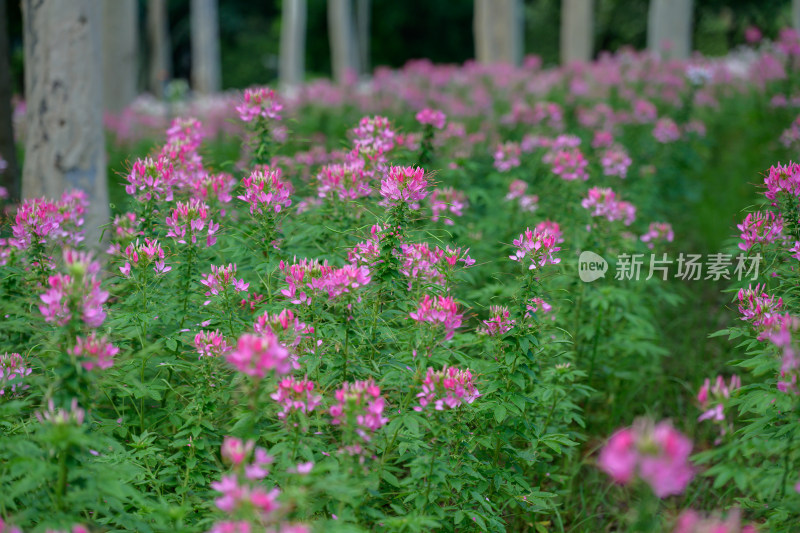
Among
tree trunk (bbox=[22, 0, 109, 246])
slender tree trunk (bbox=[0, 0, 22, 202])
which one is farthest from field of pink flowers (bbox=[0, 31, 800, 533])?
slender tree trunk (bbox=[0, 0, 22, 202])

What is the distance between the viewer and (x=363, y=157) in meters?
3.62

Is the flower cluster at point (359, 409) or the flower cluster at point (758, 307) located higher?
the flower cluster at point (758, 307)

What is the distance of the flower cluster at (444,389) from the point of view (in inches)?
95.7

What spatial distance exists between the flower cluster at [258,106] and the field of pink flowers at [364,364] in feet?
0.04

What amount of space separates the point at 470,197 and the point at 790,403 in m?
2.52

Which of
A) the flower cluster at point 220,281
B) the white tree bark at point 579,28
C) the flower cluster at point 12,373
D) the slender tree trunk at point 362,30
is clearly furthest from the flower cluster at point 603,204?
the slender tree trunk at point 362,30

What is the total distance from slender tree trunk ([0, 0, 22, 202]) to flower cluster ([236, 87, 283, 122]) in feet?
9.02

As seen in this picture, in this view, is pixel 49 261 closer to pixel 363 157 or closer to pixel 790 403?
pixel 363 157

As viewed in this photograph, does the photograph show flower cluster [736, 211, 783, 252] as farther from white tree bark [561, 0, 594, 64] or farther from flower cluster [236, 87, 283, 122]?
white tree bark [561, 0, 594, 64]

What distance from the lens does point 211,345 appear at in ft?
8.71

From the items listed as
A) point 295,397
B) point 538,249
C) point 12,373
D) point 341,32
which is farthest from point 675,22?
point 12,373

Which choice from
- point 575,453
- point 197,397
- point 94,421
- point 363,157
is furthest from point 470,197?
point 94,421

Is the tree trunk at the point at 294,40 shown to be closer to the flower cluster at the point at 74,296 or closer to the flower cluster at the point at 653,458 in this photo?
the flower cluster at the point at 74,296

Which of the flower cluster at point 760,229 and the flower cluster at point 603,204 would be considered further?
the flower cluster at point 603,204
